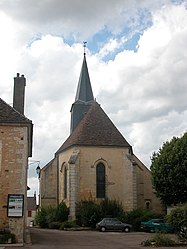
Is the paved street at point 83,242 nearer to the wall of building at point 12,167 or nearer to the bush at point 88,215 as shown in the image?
the wall of building at point 12,167

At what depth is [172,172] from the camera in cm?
3381

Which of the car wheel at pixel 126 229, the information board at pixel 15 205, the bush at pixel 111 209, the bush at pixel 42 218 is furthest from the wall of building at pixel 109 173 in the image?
the information board at pixel 15 205

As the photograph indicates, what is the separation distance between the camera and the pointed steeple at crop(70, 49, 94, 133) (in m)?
52.1

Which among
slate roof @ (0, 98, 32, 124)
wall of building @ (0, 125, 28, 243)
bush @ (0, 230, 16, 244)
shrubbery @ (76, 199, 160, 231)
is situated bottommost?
bush @ (0, 230, 16, 244)

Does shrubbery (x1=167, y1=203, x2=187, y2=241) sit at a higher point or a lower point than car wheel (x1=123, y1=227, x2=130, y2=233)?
higher

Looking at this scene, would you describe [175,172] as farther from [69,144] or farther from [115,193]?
[69,144]

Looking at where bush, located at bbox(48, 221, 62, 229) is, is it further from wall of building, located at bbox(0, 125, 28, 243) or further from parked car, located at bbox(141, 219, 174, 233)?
wall of building, located at bbox(0, 125, 28, 243)

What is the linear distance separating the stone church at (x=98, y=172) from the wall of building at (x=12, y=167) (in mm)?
17409

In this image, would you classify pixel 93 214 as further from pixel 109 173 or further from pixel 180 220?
pixel 180 220

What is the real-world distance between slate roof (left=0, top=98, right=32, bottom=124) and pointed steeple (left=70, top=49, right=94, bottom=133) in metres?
29.7

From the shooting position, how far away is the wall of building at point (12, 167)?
20141 mm

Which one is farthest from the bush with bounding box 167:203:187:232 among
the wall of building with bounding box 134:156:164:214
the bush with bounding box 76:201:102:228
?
the wall of building with bounding box 134:156:164:214

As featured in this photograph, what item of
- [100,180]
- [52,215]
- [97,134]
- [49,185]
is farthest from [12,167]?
[49,185]

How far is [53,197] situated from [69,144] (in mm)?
6371
